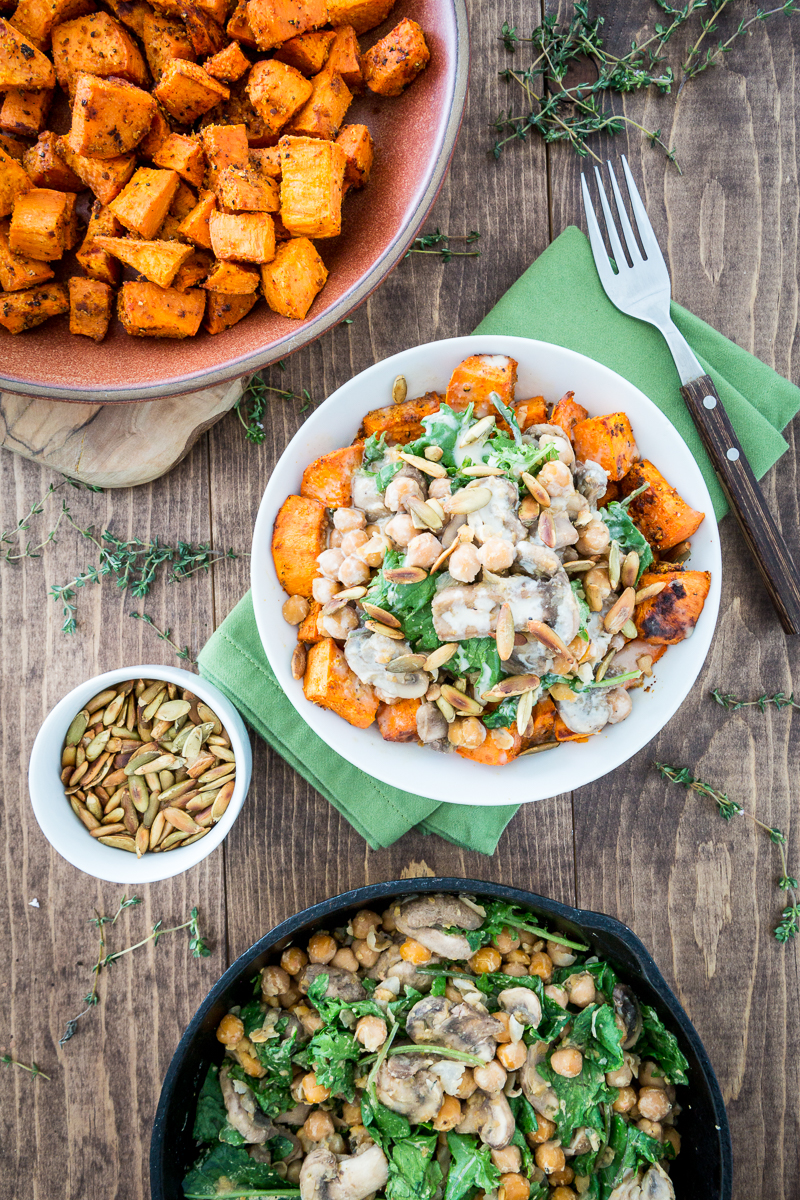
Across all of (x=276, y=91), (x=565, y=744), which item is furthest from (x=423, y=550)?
(x=276, y=91)

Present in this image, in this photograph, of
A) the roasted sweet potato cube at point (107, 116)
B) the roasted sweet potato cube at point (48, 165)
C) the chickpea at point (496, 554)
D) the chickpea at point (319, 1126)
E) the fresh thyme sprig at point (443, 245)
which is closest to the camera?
the chickpea at point (496, 554)

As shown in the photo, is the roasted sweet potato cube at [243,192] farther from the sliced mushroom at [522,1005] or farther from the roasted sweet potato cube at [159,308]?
the sliced mushroom at [522,1005]

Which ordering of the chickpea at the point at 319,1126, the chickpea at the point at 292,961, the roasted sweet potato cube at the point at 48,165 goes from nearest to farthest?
the roasted sweet potato cube at the point at 48,165 → the chickpea at the point at 319,1126 → the chickpea at the point at 292,961

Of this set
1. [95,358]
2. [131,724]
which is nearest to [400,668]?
[131,724]

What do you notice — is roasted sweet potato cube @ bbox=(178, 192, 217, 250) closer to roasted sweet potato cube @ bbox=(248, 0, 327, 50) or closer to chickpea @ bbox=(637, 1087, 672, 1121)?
roasted sweet potato cube @ bbox=(248, 0, 327, 50)

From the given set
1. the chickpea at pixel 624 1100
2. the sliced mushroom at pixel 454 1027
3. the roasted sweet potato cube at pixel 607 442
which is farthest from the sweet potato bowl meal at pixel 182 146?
the chickpea at pixel 624 1100

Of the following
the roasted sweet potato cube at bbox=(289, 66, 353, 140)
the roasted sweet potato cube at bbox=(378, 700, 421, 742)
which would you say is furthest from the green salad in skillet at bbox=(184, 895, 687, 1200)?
the roasted sweet potato cube at bbox=(289, 66, 353, 140)
